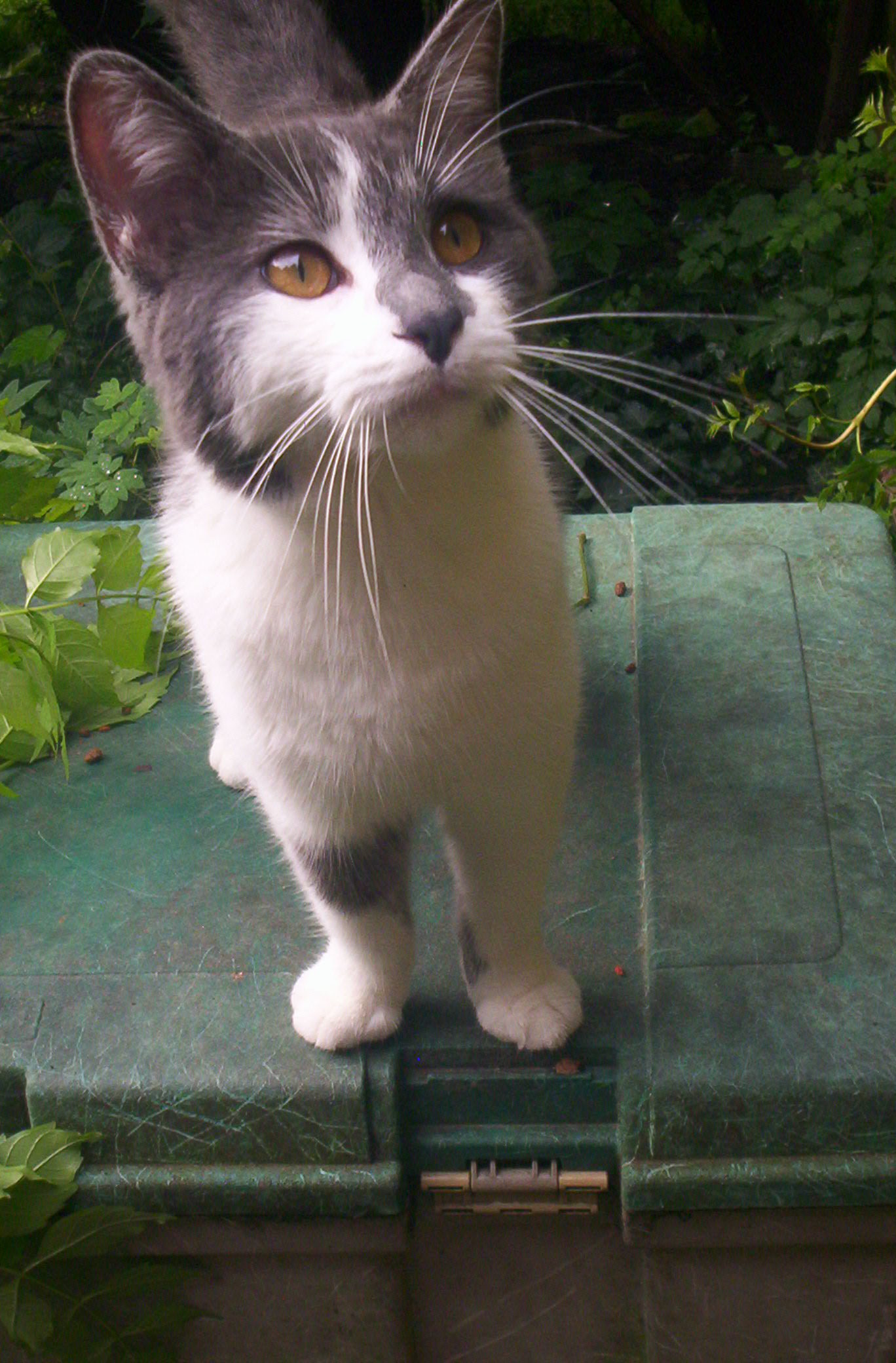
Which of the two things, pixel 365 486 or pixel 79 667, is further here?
pixel 79 667

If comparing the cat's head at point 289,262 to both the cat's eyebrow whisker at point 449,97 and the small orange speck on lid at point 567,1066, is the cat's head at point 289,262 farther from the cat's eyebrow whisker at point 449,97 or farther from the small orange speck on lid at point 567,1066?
the small orange speck on lid at point 567,1066

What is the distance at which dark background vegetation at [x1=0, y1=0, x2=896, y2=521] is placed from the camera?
208cm

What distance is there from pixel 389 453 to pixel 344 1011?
0.53m

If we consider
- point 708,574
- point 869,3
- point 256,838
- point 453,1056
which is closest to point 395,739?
point 453,1056

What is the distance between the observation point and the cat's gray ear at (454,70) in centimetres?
93

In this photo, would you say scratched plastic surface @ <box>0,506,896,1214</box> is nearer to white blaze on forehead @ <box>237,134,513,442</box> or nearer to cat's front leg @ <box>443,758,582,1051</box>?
cat's front leg @ <box>443,758,582,1051</box>

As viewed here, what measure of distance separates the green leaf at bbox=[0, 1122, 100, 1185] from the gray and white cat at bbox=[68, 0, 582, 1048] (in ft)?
0.71

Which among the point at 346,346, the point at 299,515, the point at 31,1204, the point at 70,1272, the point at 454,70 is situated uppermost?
the point at 454,70

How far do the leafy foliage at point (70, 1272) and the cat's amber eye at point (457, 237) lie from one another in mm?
774

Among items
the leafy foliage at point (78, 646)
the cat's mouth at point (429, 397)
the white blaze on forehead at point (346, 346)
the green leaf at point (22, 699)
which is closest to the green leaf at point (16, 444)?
the leafy foliage at point (78, 646)

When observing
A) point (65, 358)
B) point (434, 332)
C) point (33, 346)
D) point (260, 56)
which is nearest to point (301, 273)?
point (434, 332)

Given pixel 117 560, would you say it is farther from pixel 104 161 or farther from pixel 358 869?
pixel 104 161

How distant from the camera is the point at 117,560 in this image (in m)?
1.56

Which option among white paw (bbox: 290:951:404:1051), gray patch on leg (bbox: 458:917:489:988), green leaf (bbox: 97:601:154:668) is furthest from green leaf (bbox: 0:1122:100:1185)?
green leaf (bbox: 97:601:154:668)
